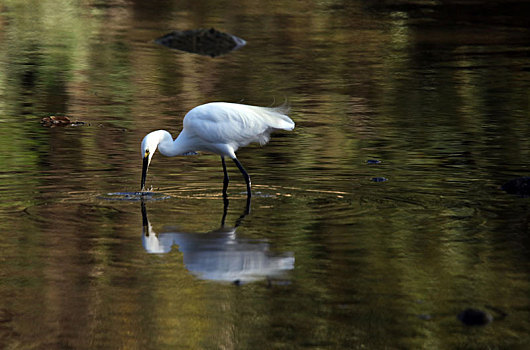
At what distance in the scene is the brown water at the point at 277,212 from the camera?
687 cm

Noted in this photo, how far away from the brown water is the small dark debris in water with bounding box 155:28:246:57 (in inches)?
92.8

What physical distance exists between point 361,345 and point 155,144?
16.3ft

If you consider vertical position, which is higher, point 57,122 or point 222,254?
point 222,254

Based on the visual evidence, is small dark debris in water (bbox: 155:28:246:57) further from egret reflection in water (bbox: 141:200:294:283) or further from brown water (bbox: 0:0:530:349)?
egret reflection in water (bbox: 141:200:294:283)

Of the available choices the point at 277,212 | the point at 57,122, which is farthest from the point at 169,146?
the point at 57,122

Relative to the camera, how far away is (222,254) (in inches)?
336

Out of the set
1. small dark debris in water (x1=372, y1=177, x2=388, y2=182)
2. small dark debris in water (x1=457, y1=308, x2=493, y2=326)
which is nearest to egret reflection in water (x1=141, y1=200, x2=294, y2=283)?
small dark debris in water (x1=457, y1=308, x2=493, y2=326)

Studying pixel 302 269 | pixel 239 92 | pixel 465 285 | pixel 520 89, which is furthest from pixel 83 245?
pixel 520 89

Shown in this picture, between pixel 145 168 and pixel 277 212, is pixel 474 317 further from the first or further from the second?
pixel 145 168

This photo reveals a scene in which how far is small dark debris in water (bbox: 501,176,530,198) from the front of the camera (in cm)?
1068

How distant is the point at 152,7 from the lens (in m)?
35.8

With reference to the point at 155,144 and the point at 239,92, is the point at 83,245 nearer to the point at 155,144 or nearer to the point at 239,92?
the point at 155,144

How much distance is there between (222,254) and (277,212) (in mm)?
1648

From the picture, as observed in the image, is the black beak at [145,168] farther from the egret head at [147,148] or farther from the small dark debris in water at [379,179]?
the small dark debris in water at [379,179]
